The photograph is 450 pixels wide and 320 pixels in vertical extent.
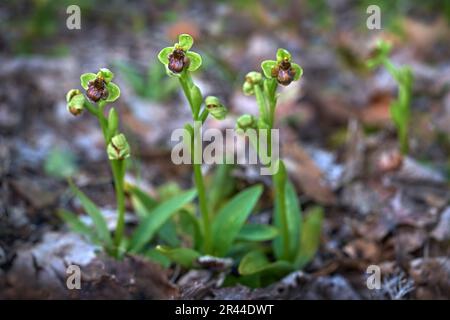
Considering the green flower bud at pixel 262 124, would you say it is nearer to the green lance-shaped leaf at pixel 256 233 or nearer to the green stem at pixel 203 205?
the green stem at pixel 203 205

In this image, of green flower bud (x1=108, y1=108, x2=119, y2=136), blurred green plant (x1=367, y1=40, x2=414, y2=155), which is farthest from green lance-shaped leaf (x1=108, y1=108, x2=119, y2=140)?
blurred green plant (x1=367, y1=40, x2=414, y2=155)

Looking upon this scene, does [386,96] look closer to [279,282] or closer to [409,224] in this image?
[409,224]

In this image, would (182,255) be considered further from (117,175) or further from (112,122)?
(112,122)

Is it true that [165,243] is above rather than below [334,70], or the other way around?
below

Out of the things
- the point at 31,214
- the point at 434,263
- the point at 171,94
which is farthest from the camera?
the point at 171,94

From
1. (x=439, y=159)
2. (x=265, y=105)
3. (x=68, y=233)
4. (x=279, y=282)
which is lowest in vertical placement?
(x=279, y=282)

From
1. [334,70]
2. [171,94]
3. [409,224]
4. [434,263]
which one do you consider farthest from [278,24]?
[434,263]

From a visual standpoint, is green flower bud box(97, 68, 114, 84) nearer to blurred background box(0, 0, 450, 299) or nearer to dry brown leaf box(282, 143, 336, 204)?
blurred background box(0, 0, 450, 299)
